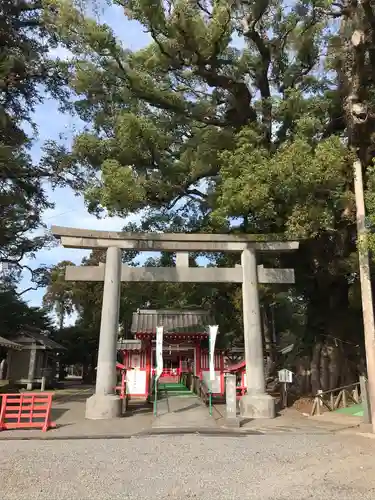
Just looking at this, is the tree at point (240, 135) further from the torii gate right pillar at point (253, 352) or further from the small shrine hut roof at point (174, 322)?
the small shrine hut roof at point (174, 322)

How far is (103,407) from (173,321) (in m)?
10.3

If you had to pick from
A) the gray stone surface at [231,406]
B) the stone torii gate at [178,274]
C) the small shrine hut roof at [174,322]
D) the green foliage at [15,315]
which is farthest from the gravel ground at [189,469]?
the green foliage at [15,315]

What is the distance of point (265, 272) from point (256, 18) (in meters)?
8.00

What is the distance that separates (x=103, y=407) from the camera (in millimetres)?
11555

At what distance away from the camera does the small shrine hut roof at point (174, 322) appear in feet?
65.7

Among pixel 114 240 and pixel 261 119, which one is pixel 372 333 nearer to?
pixel 114 240

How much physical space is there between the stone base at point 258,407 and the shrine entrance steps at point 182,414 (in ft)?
3.29

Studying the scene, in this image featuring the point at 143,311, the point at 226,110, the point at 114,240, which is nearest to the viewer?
the point at 114,240

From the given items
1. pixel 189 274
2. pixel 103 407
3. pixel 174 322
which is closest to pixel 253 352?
pixel 189 274

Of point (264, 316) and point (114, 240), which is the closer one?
point (114, 240)

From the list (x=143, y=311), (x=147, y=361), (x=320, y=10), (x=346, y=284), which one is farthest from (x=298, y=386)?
(x=320, y=10)

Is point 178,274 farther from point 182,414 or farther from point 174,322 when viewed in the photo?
point 174,322

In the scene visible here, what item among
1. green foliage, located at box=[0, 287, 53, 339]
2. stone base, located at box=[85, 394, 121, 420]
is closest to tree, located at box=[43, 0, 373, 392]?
stone base, located at box=[85, 394, 121, 420]

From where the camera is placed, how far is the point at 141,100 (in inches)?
581
